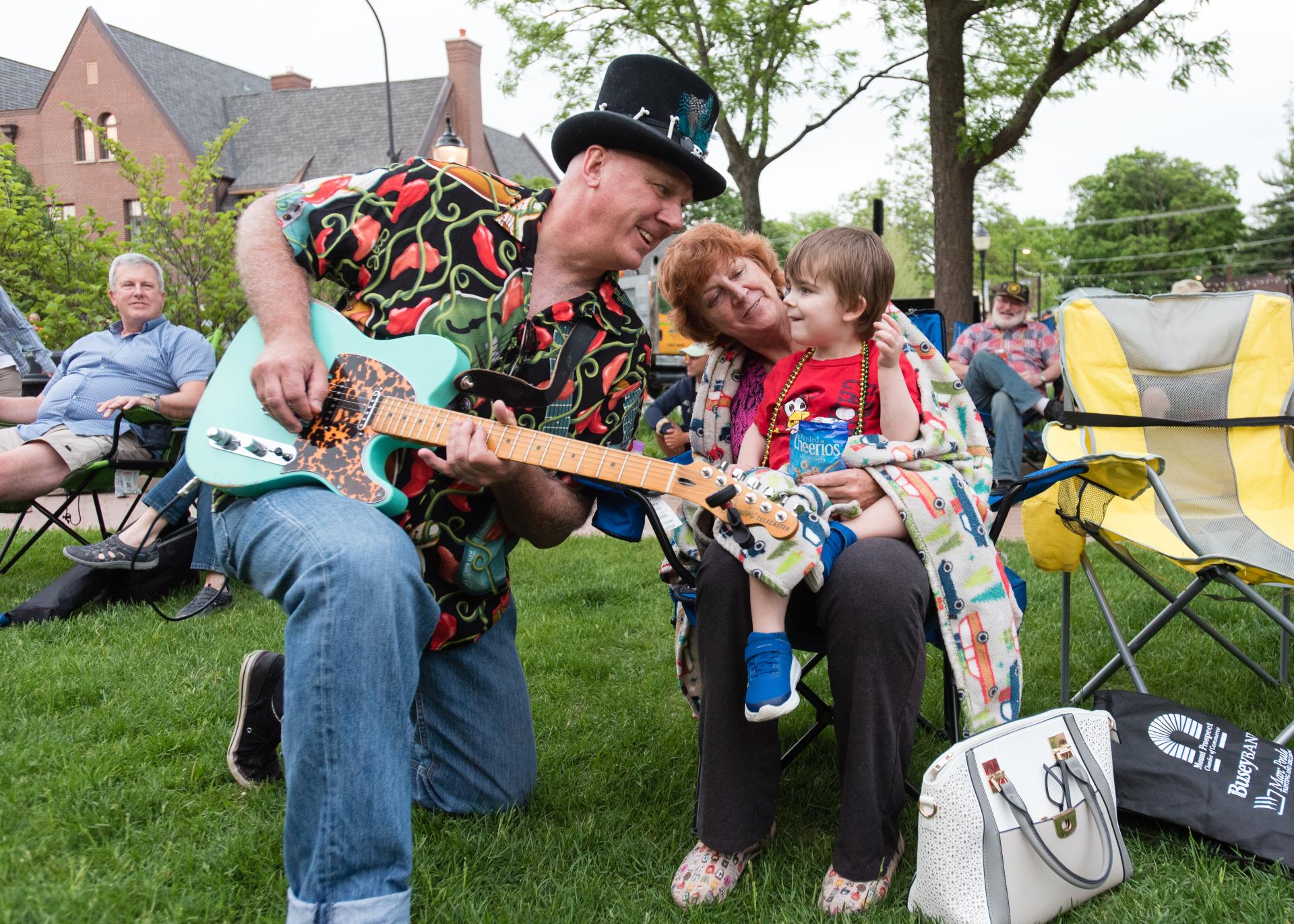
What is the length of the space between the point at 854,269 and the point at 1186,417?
200cm

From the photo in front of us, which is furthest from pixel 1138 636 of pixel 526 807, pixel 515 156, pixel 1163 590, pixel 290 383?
pixel 515 156

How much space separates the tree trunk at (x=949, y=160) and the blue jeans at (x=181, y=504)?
6716mm

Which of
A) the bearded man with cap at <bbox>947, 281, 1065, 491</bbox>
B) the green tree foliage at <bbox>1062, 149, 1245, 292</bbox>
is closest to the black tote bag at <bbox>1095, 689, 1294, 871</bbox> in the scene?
the bearded man with cap at <bbox>947, 281, 1065, 491</bbox>

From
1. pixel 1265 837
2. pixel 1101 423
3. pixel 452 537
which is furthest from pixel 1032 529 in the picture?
pixel 452 537

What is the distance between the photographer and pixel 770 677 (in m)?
1.98

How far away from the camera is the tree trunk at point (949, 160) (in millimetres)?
8875

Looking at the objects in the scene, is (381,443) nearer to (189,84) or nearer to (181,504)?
(181,504)

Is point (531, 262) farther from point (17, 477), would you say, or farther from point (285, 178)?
point (285, 178)

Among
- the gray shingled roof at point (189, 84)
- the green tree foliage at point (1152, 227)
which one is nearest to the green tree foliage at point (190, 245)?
the gray shingled roof at point (189, 84)

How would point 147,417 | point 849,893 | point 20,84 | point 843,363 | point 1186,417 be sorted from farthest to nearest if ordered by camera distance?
point 20,84 → point 147,417 → point 1186,417 → point 843,363 → point 849,893

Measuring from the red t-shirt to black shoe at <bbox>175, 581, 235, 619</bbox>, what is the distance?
305cm

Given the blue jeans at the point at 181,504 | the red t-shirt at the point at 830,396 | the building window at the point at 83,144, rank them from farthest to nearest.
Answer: the building window at the point at 83,144 < the blue jeans at the point at 181,504 < the red t-shirt at the point at 830,396

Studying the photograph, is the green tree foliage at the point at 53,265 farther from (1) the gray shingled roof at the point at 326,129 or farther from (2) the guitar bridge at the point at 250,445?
(1) the gray shingled roof at the point at 326,129

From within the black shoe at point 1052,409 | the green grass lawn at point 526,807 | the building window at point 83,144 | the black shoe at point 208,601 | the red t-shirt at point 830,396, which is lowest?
the black shoe at point 208,601
